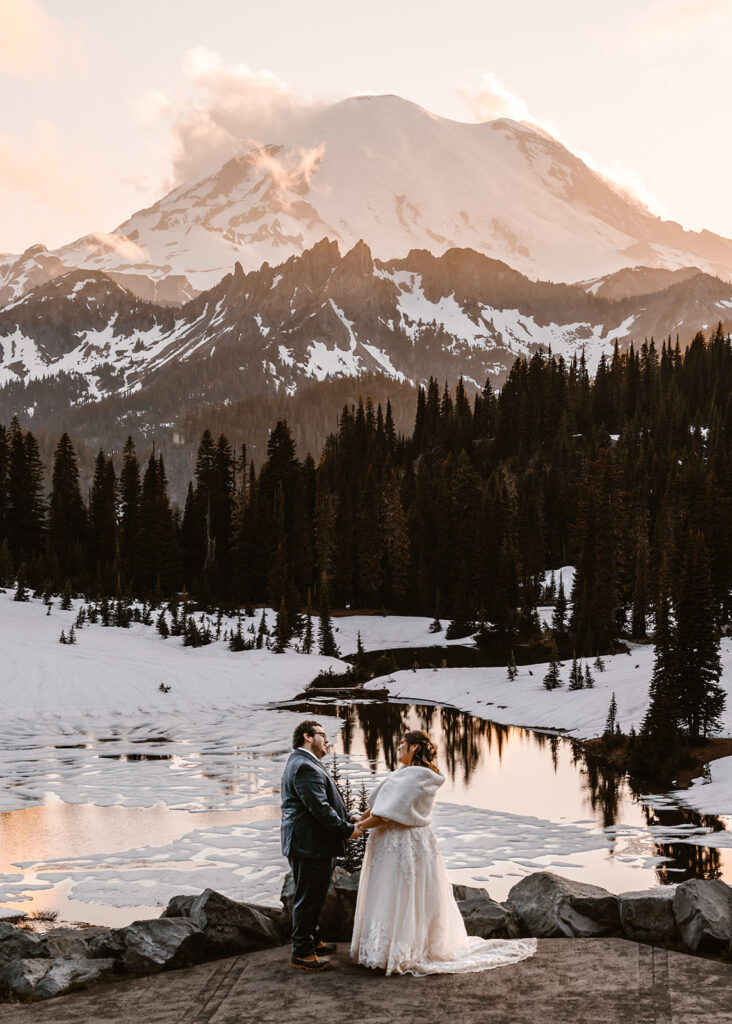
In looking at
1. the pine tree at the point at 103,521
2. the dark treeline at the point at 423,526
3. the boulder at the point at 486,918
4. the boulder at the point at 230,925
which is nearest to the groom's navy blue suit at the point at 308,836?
the boulder at the point at 230,925

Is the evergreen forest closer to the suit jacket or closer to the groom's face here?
the groom's face

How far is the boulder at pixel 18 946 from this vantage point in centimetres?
1042

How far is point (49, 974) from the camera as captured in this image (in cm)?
927

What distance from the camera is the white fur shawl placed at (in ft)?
29.0

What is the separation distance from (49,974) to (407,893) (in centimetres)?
379

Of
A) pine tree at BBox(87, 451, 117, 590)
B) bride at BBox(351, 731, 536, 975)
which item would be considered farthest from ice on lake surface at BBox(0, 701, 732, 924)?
pine tree at BBox(87, 451, 117, 590)

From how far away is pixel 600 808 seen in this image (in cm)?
2142

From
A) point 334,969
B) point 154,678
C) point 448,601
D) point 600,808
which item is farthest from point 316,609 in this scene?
point 334,969

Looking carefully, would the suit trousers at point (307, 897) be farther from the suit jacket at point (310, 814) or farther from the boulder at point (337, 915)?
the boulder at point (337, 915)

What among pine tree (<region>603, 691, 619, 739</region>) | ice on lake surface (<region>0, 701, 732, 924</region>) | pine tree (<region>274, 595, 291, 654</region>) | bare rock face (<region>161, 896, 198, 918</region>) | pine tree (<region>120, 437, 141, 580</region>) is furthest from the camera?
pine tree (<region>120, 437, 141, 580</region>)

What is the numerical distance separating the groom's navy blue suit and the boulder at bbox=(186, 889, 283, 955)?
48.0 inches

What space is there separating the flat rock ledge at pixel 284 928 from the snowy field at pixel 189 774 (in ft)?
11.8

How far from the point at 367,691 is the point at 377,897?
3491 cm

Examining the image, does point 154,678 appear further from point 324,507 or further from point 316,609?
point 324,507
